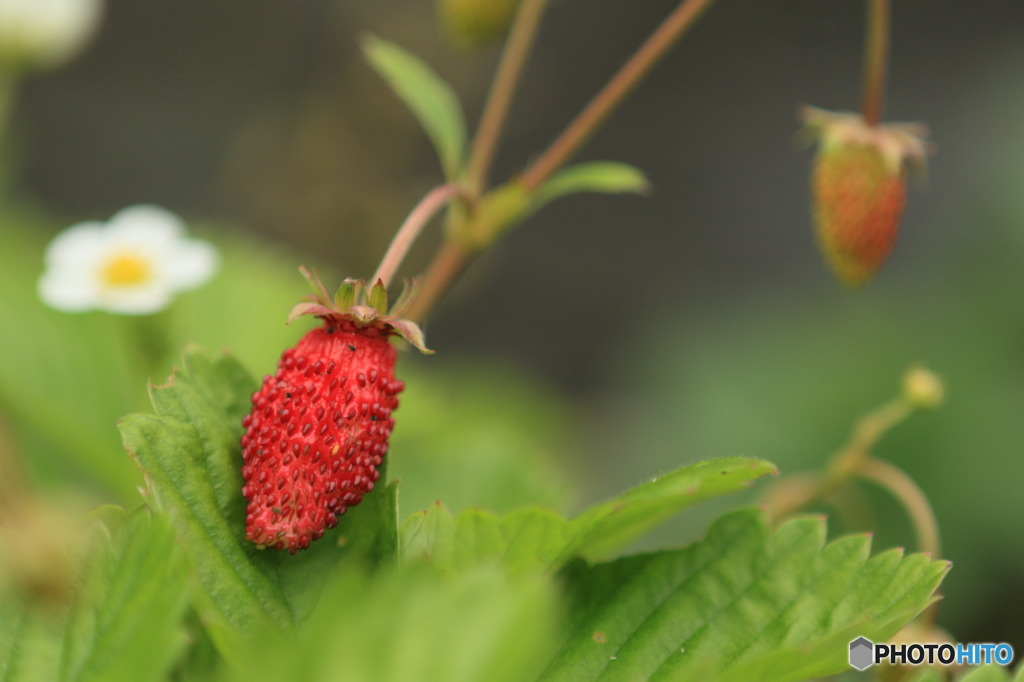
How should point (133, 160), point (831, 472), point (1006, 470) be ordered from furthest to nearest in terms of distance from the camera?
point (133, 160), point (1006, 470), point (831, 472)

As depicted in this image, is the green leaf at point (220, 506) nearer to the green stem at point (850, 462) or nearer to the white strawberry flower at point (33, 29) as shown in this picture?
the green stem at point (850, 462)

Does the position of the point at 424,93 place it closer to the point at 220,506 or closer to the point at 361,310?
the point at 361,310

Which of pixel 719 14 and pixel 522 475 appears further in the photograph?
pixel 719 14

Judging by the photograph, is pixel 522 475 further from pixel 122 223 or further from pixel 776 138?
pixel 776 138

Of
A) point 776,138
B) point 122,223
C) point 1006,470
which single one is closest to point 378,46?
point 122,223

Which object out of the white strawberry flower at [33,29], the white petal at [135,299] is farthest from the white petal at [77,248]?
the white strawberry flower at [33,29]

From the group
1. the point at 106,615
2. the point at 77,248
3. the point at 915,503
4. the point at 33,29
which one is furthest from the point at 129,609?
the point at 33,29

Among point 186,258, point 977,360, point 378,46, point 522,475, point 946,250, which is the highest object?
point 378,46

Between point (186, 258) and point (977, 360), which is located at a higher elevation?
point (186, 258)
